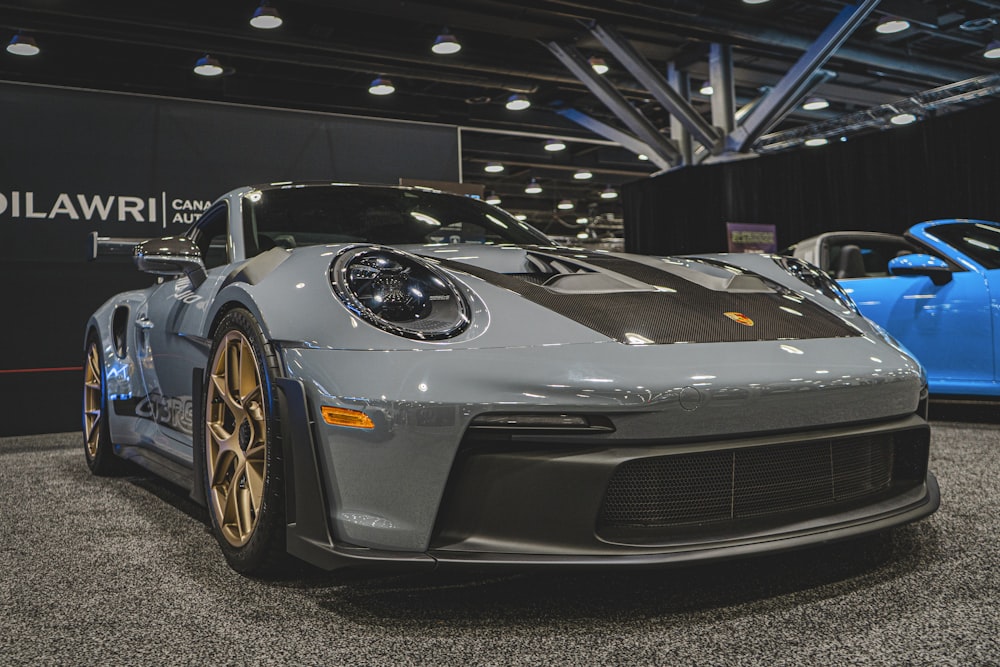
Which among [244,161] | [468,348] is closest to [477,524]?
[468,348]

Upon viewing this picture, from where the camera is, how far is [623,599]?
187 centimetres

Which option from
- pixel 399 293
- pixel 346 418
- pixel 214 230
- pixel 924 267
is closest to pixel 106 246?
pixel 214 230

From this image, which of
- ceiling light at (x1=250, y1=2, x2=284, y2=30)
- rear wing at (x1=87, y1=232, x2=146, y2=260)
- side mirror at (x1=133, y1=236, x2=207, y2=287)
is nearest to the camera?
side mirror at (x1=133, y1=236, x2=207, y2=287)

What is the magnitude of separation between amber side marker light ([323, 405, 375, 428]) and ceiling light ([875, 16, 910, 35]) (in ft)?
35.0

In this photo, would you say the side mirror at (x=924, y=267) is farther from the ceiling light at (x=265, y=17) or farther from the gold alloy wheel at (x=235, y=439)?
the ceiling light at (x=265, y=17)

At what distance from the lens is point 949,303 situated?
470cm

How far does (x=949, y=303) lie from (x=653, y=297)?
10.9ft

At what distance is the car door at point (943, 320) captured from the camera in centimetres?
456

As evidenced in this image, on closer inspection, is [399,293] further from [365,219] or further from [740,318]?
[365,219]

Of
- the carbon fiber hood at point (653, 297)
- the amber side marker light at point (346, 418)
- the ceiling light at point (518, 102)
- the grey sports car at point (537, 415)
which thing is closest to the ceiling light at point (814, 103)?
the ceiling light at point (518, 102)

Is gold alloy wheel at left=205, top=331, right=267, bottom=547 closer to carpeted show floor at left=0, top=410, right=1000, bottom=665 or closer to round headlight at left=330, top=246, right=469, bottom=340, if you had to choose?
carpeted show floor at left=0, top=410, right=1000, bottom=665

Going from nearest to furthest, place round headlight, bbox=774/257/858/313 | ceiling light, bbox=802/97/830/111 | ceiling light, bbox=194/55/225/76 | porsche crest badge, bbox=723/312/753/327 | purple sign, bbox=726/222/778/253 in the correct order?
1. porsche crest badge, bbox=723/312/753/327
2. round headlight, bbox=774/257/858/313
3. ceiling light, bbox=194/55/225/76
4. purple sign, bbox=726/222/778/253
5. ceiling light, bbox=802/97/830/111

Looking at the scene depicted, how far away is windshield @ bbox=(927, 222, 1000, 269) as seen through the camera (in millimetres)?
4621

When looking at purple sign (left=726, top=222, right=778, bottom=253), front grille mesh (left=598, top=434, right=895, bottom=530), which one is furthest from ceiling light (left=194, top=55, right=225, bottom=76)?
front grille mesh (left=598, top=434, right=895, bottom=530)
